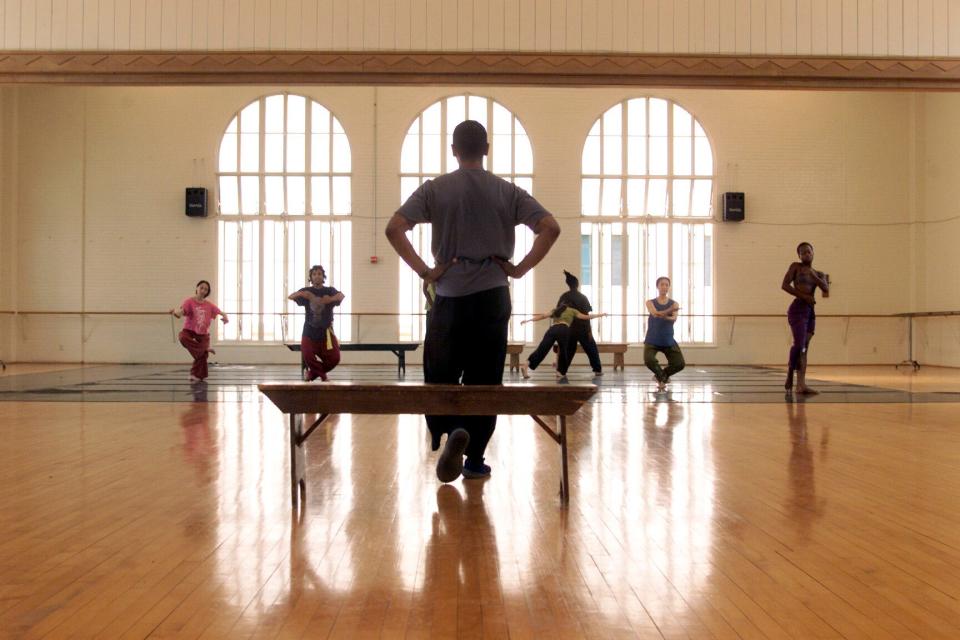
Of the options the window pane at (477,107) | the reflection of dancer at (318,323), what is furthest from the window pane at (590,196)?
the reflection of dancer at (318,323)

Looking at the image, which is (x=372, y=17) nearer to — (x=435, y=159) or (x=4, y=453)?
(x=4, y=453)

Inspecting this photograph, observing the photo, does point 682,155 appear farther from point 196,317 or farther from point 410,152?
point 196,317

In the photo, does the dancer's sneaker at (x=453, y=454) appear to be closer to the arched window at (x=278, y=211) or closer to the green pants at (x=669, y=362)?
the green pants at (x=669, y=362)

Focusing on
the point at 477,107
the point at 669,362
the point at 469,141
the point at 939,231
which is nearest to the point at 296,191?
the point at 477,107

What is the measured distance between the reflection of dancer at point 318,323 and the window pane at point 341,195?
8.68 meters

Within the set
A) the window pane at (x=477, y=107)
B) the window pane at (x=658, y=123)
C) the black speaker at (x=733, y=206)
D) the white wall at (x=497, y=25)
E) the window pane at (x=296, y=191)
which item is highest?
the window pane at (x=477, y=107)

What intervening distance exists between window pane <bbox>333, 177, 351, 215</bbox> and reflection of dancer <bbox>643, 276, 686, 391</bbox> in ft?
29.6

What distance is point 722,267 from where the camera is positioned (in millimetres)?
18922

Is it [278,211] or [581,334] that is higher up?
[278,211]

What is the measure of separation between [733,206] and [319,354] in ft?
36.3

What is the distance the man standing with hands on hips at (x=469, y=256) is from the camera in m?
3.84

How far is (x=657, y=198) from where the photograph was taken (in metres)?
19.1

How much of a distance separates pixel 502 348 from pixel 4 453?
117 inches

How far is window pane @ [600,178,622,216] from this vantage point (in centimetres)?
1905
